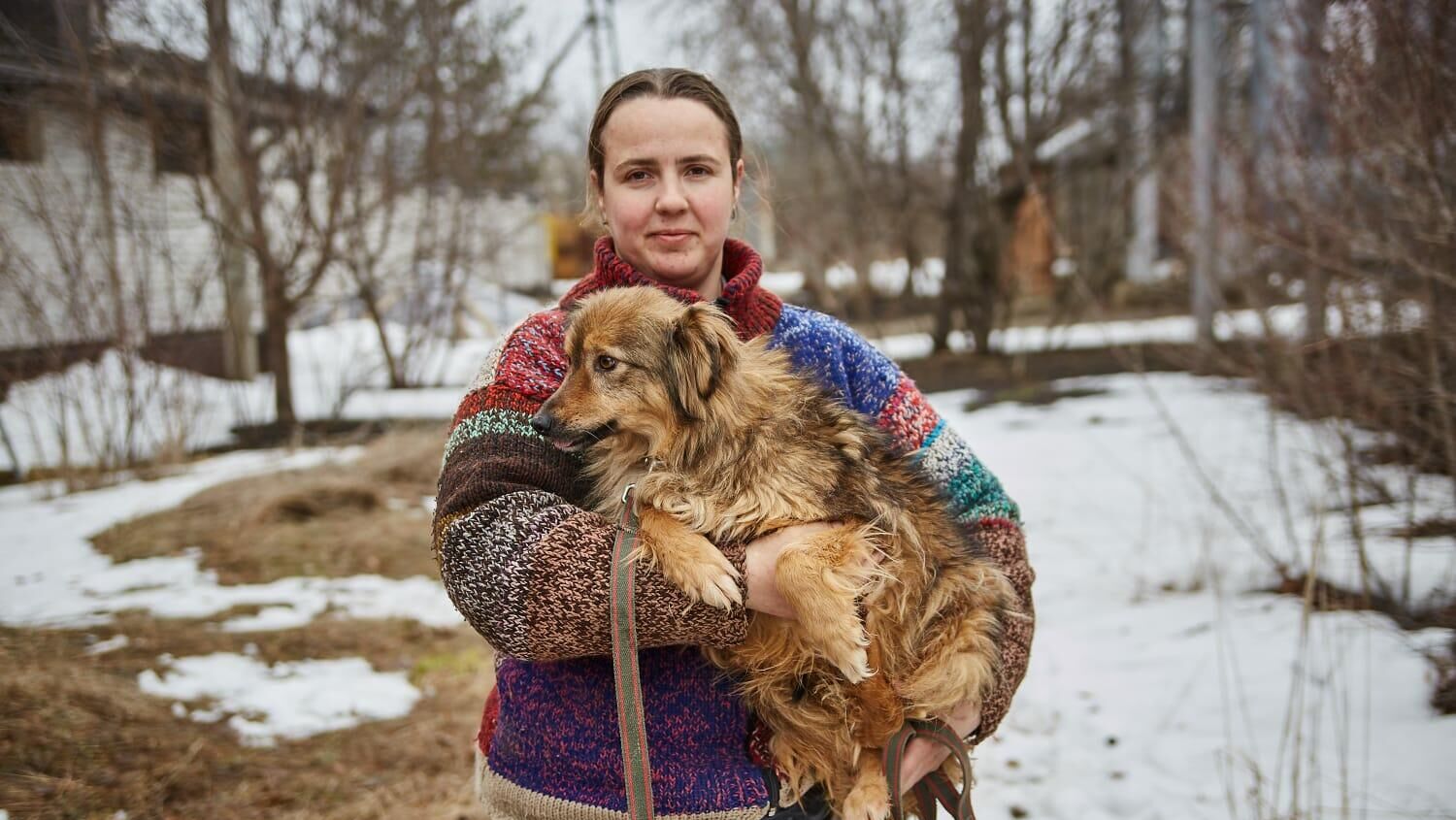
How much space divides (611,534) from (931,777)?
3.00 ft

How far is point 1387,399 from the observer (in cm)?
366

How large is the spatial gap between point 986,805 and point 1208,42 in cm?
1016

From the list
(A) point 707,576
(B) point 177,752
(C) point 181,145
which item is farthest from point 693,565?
(C) point 181,145

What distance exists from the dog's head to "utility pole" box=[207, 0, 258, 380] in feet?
25.6

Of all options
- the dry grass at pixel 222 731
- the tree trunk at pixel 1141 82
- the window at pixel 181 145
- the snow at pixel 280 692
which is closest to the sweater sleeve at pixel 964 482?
the dry grass at pixel 222 731

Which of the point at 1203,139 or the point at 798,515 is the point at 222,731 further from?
the point at 1203,139

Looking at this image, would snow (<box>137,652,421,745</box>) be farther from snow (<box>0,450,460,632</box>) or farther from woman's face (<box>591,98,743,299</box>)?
woman's face (<box>591,98,743,299</box>)

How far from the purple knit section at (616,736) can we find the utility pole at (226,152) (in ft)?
26.7

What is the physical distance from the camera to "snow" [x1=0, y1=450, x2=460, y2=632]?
15.7ft

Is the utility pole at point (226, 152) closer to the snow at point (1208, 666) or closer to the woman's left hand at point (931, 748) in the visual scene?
the snow at point (1208, 666)

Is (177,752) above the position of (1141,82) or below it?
below

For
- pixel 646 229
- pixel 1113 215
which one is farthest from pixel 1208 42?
pixel 646 229

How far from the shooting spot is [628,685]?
1.54 metres

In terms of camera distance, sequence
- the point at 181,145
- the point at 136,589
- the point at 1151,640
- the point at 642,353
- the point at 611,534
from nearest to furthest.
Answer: the point at 611,534 → the point at 642,353 → the point at 1151,640 → the point at 136,589 → the point at 181,145
